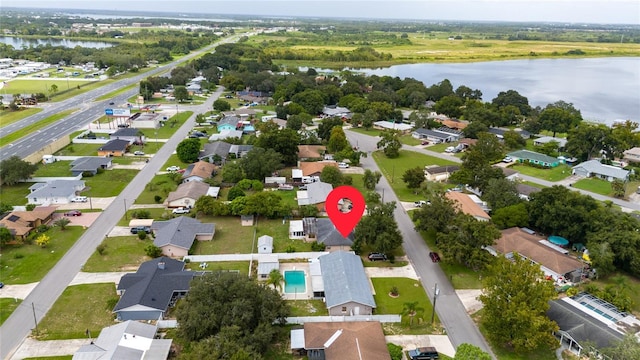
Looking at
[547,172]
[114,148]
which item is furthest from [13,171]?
[547,172]

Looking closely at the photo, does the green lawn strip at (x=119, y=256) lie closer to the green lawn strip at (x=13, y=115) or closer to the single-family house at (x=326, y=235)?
the single-family house at (x=326, y=235)

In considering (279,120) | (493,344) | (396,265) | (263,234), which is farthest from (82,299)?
(279,120)

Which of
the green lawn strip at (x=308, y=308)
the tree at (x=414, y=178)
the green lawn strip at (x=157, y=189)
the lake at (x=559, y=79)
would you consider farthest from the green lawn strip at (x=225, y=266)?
the lake at (x=559, y=79)

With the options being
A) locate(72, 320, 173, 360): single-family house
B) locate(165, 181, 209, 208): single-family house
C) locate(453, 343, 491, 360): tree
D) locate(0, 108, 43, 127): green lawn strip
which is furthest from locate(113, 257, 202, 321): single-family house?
locate(0, 108, 43, 127): green lawn strip

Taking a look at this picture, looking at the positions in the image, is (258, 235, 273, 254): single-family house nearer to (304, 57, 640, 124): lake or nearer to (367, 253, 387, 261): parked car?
(367, 253, 387, 261): parked car

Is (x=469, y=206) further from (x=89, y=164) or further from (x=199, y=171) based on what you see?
(x=89, y=164)

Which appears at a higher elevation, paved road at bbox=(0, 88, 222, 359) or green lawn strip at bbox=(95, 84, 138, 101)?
green lawn strip at bbox=(95, 84, 138, 101)
